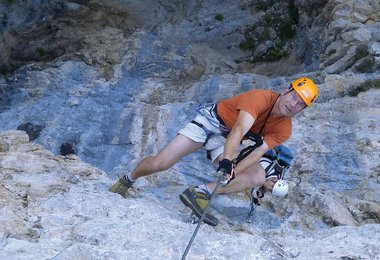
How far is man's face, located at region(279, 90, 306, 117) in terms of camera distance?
18.5 ft

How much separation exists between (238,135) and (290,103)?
0.64m

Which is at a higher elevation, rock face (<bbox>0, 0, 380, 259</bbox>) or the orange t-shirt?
the orange t-shirt

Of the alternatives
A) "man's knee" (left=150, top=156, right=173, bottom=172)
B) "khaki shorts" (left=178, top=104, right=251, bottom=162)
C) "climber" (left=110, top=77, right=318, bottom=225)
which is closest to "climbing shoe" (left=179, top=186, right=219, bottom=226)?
"climber" (left=110, top=77, right=318, bottom=225)

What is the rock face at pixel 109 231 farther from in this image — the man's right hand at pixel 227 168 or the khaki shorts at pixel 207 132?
the khaki shorts at pixel 207 132

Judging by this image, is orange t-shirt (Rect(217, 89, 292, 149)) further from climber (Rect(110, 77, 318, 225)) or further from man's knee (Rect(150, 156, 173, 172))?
man's knee (Rect(150, 156, 173, 172))

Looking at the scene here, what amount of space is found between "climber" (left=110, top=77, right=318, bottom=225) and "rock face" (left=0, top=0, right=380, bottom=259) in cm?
35

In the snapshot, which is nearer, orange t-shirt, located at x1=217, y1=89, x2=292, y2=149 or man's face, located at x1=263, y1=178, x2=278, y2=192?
orange t-shirt, located at x1=217, y1=89, x2=292, y2=149

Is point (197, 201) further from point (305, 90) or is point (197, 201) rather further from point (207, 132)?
point (305, 90)

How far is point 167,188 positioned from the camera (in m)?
7.06

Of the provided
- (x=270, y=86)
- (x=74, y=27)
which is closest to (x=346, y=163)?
(x=270, y=86)

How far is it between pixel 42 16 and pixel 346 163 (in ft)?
30.7

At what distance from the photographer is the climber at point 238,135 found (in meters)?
5.53

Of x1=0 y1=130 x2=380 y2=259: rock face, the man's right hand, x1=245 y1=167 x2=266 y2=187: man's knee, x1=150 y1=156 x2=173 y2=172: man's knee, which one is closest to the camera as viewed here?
x1=0 y1=130 x2=380 y2=259: rock face

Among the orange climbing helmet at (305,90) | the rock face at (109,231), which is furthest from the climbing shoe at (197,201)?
the orange climbing helmet at (305,90)
